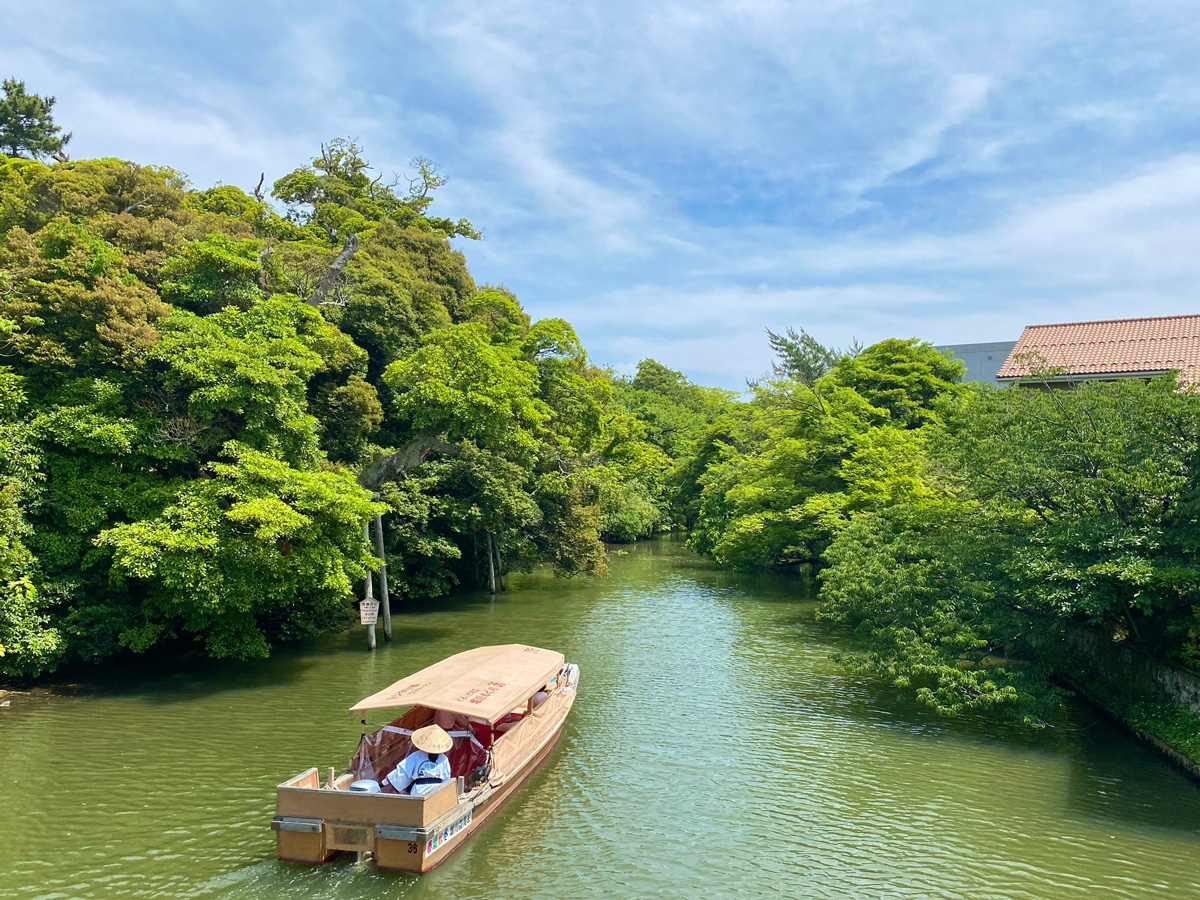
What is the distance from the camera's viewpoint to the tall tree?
3984 cm

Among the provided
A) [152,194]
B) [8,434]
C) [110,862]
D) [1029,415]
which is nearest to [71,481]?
[8,434]

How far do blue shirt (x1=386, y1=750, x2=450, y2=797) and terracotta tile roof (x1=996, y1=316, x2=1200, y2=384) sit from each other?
2467cm

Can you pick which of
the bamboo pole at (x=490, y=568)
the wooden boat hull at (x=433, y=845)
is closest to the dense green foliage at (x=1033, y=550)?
the wooden boat hull at (x=433, y=845)

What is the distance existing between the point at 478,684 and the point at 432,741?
2238 mm

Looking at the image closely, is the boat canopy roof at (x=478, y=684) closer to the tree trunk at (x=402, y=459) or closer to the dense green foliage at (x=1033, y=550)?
the dense green foliage at (x=1033, y=550)

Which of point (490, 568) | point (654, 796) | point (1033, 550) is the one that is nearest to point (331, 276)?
point (490, 568)

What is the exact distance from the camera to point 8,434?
675 inches

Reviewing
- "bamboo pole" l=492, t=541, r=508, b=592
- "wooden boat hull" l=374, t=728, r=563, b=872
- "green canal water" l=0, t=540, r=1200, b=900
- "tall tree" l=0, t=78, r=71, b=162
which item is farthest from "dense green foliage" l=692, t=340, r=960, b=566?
"tall tree" l=0, t=78, r=71, b=162

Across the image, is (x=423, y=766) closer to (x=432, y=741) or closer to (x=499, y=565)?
(x=432, y=741)

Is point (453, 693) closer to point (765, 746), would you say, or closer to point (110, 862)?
point (110, 862)

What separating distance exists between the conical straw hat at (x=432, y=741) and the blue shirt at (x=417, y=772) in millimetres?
202

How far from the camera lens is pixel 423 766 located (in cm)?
1126

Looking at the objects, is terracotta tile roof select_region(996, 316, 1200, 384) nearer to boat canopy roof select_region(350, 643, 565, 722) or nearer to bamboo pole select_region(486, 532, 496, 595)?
bamboo pole select_region(486, 532, 496, 595)

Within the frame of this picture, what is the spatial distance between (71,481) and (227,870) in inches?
451
